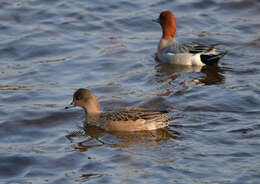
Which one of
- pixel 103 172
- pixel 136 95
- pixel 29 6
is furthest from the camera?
pixel 29 6

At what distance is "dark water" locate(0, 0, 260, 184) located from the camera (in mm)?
6625

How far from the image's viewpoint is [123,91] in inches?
375

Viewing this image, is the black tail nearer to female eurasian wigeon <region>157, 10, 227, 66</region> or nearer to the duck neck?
female eurasian wigeon <region>157, 10, 227, 66</region>

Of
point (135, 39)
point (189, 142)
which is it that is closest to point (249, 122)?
point (189, 142)

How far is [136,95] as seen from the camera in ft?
30.5

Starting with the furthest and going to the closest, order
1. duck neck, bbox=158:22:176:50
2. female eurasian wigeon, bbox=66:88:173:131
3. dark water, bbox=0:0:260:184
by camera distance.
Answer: duck neck, bbox=158:22:176:50
female eurasian wigeon, bbox=66:88:173:131
dark water, bbox=0:0:260:184

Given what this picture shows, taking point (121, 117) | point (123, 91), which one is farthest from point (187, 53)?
point (121, 117)

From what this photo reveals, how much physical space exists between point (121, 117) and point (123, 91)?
1577mm

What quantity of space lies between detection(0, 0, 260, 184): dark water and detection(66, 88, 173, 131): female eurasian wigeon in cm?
15

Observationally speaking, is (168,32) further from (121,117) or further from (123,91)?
(121,117)

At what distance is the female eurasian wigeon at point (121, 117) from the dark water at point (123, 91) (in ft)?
0.48

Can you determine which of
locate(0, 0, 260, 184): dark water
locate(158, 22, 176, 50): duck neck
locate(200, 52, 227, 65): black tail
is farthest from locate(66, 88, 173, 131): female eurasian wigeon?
locate(158, 22, 176, 50): duck neck

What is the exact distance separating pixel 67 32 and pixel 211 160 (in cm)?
713

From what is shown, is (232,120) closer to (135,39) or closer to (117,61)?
(117,61)
